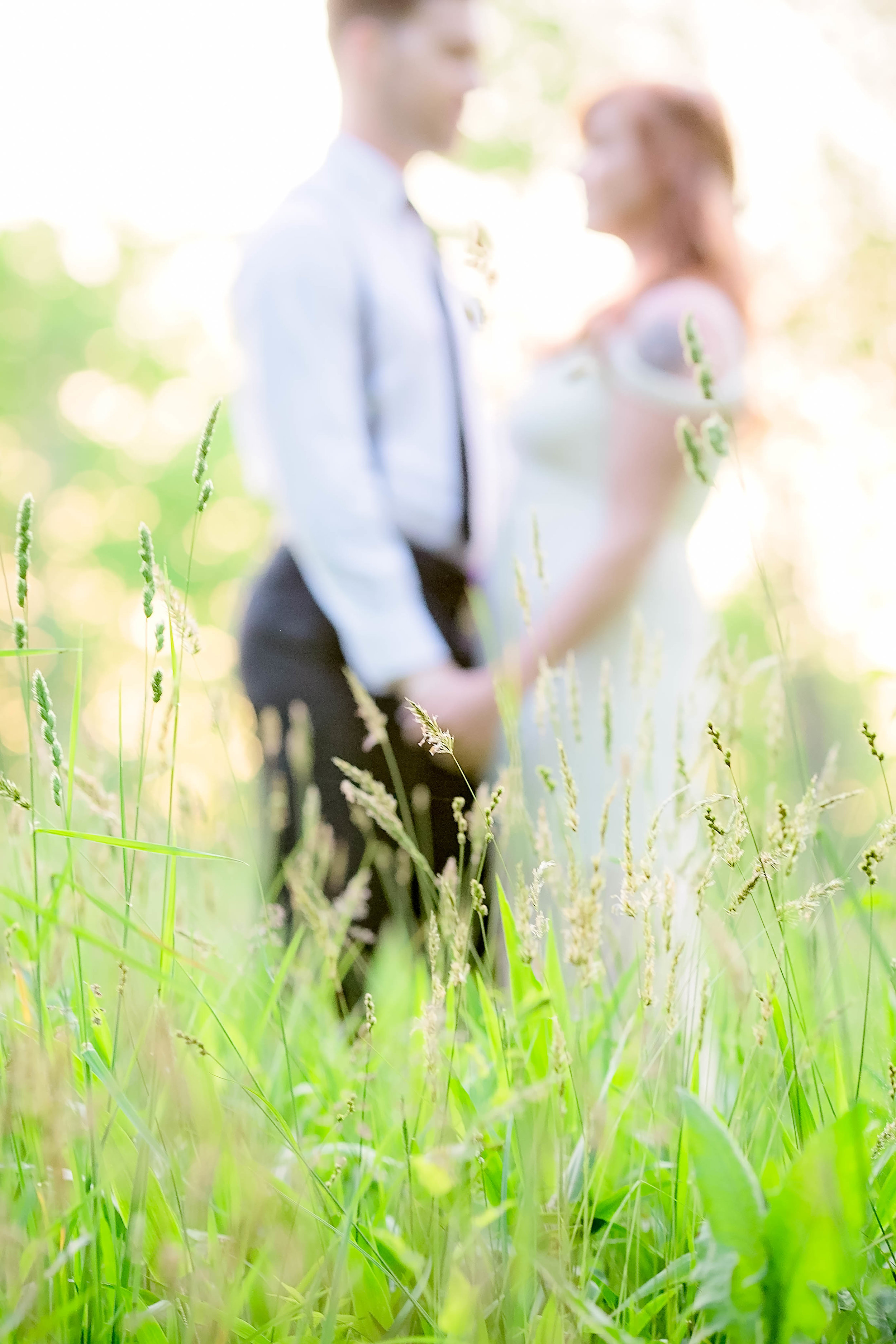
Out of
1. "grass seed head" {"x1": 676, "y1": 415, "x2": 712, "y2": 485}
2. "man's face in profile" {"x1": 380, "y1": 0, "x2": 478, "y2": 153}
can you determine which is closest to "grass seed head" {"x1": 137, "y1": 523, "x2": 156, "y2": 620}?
"grass seed head" {"x1": 676, "y1": 415, "x2": 712, "y2": 485}

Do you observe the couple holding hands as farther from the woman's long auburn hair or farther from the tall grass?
the tall grass

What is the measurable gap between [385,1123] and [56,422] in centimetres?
1535

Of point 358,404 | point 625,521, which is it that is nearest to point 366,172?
point 358,404

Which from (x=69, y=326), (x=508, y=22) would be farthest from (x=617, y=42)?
(x=69, y=326)

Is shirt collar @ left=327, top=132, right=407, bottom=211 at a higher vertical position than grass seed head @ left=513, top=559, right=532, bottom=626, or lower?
higher

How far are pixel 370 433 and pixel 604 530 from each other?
0.53 metres

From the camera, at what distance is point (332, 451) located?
6.07 feet

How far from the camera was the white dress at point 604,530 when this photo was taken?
1975mm

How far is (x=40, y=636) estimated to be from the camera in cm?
1291

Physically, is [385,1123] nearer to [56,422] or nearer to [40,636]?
[40,636]

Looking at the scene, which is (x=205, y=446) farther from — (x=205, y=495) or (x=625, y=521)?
(x=625, y=521)

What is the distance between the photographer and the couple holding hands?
6.05 feet

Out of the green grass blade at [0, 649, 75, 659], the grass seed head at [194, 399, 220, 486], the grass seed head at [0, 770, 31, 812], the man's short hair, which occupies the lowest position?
the grass seed head at [0, 770, 31, 812]

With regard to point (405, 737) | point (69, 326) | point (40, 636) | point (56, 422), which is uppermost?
point (69, 326)
